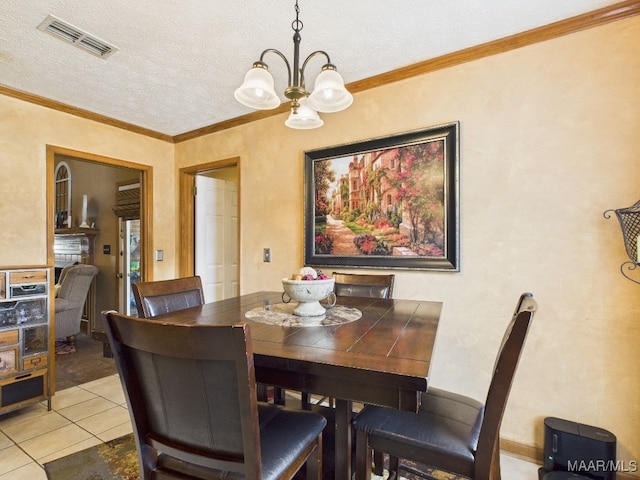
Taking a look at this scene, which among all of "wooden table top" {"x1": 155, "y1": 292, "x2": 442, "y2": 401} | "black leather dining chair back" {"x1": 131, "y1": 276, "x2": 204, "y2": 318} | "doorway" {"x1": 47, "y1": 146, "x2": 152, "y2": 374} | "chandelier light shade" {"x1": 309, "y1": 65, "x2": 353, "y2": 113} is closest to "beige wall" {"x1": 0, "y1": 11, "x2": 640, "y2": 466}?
"wooden table top" {"x1": 155, "y1": 292, "x2": 442, "y2": 401}

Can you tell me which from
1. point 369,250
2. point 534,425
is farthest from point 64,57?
point 534,425

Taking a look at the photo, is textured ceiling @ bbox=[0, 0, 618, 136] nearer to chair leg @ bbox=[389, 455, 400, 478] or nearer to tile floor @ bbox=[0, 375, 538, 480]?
chair leg @ bbox=[389, 455, 400, 478]

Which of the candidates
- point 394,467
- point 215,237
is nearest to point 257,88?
point 394,467

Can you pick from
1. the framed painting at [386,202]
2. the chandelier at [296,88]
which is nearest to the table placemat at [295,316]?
the framed painting at [386,202]

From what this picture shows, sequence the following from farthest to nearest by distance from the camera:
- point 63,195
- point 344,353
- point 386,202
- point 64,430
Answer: point 63,195 → point 386,202 → point 64,430 → point 344,353

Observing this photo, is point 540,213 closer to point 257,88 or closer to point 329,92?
point 329,92

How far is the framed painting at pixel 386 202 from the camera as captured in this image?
2215mm

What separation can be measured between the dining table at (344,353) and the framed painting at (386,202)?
0.70 meters

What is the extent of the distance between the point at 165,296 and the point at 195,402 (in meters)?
1.15

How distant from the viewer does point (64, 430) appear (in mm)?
2271

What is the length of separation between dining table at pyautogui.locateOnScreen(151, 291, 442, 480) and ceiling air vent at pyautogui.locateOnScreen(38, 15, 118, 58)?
5.77ft

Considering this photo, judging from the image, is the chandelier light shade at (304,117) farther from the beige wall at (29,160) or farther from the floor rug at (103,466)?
the beige wall at (29,160)

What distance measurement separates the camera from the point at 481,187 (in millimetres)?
2117

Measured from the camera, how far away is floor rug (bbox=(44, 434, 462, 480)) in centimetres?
178
